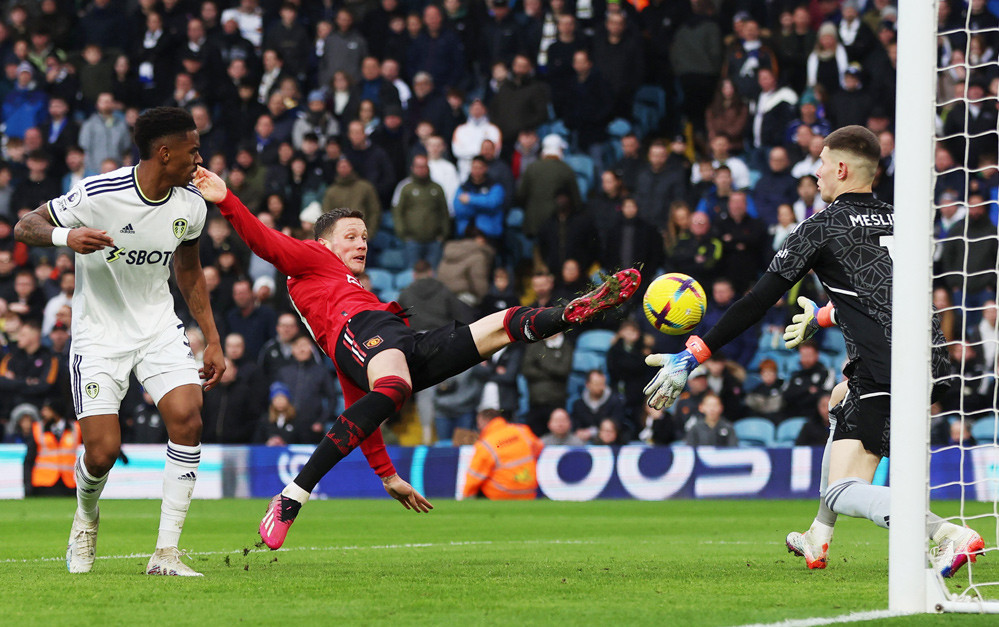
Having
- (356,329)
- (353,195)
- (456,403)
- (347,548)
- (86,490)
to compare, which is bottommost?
(347,548)

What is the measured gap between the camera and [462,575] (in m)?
6.43

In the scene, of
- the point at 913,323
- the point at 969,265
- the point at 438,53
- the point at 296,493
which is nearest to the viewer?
the point at 913,323

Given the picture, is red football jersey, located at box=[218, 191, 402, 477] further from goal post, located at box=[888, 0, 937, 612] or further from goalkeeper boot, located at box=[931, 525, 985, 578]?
goal post, located at box=[888, 0, 937, 612]

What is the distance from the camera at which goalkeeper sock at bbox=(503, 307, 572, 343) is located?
6512 millimetres

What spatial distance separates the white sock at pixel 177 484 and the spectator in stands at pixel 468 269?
9.48 metres

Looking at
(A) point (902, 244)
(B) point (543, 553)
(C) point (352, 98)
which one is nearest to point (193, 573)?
(B) point (543, 553)

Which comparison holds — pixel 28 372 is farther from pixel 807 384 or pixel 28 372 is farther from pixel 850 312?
pixel 850 312

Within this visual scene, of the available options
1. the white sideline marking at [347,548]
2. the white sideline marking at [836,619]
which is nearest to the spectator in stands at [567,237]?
the white sideline marking at [347,548]

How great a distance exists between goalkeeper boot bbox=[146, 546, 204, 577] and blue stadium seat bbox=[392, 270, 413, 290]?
10.9 m

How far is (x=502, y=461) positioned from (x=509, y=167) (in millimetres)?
4302

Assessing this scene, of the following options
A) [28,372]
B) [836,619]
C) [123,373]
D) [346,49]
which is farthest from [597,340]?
[836,619]

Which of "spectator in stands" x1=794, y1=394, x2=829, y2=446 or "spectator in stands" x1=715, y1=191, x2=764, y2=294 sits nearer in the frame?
"spectator in stands" x1=794, y1=394, x2=829, y2=446

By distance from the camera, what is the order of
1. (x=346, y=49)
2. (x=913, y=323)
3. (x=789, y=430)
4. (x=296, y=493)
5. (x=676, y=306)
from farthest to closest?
1. (x=346, y=49)
2. (x=789, y=430)
3. (x=676, y=306)
4. (x=296, y=493)
5. (x=913, y=323)

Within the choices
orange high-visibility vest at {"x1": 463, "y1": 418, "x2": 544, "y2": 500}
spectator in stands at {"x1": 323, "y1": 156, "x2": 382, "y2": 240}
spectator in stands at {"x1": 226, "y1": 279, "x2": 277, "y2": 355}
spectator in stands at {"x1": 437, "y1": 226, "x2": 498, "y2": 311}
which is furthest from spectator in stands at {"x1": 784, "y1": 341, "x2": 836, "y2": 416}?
spectator in stands at {"x1": 226, "y1": 279, "x2": 277, "y2": 355}
